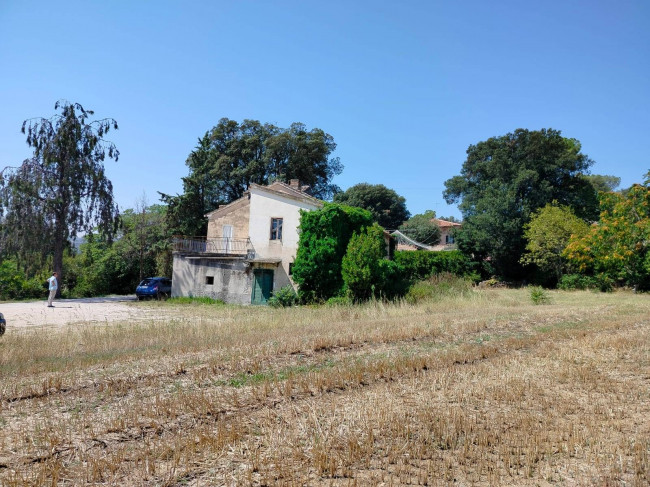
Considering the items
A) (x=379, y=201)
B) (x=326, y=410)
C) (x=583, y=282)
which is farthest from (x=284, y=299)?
(x=379, y=201)

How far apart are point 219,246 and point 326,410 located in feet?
96.2

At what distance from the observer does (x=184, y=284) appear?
3216cm

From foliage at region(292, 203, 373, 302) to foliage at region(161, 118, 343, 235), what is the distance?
22738mm

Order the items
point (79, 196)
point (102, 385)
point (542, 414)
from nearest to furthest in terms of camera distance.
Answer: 1. point (542, 414)
2. point (102, 385)
3. point (79, 196)

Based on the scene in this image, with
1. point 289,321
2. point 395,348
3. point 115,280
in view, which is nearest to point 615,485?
point 395,348

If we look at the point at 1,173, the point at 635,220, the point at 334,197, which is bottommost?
the point at 635,220

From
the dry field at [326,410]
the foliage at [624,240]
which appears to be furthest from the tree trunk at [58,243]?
the foliage at [624,240]

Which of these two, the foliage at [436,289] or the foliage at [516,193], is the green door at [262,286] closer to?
the foliage at [436,289]

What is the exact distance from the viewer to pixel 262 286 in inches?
1182

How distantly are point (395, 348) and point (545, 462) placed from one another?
5.96m

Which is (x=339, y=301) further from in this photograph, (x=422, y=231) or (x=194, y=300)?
(x=422, y=231)

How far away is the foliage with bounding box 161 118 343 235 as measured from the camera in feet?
158

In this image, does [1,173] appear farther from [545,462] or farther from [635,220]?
[635,220]

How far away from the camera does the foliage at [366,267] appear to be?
23906 mm
